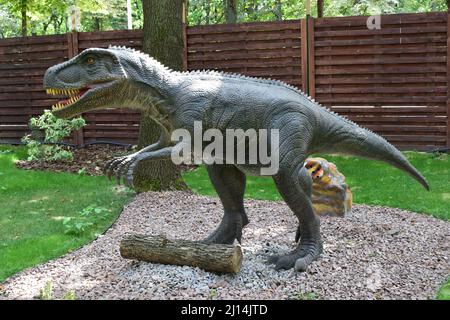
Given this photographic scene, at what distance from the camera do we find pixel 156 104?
177 inches

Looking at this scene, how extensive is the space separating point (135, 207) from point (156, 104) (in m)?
2.84

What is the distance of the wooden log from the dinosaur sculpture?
1.58 feet

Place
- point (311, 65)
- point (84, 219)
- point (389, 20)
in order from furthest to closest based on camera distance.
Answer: point (311, 65) → point (389, 20) → point (84, 219)

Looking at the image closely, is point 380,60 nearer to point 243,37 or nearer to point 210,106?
point 243,37

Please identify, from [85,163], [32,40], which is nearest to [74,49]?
[32,40]

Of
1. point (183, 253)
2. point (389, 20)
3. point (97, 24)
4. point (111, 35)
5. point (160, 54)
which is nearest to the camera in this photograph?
point (183, 253)

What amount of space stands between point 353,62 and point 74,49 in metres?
5.44

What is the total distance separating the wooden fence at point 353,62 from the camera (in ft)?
32.5

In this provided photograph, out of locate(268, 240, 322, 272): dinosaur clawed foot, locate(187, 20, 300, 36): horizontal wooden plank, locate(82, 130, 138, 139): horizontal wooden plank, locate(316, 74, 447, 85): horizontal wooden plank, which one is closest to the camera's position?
locate(268, 240, 322, 272): dinosaur clawed foot

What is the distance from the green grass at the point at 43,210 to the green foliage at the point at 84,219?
0.08 feet

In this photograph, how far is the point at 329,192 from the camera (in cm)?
647

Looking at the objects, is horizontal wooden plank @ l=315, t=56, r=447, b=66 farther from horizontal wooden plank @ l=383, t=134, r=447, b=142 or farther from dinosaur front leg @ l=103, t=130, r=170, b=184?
dinosaur front leg @ l=103, t=130, r=170, b=184

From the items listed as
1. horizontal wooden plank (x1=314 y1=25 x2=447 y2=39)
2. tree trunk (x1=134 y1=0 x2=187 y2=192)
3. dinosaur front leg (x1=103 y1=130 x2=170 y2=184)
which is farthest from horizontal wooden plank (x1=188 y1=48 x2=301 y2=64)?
dinosaur front leg (x1=103 y1=130 x2=170 y2=184)

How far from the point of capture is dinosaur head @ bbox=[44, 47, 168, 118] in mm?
4262
